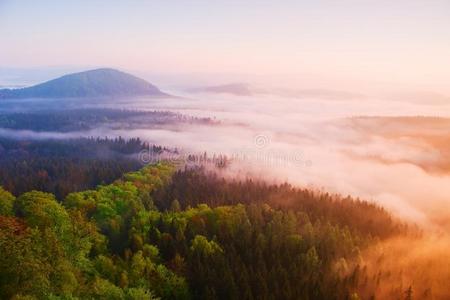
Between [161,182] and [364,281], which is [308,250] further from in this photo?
[161,182]

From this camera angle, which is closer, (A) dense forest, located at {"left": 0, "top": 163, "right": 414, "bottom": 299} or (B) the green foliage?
(A) dense forest, located at {"left": 0, "top": 163, "right": 414, "bottom": 299}

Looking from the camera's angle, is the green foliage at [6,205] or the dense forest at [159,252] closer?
the dense forest at [159,252]

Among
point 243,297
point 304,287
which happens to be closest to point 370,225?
point 304,287

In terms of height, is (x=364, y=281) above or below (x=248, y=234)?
below

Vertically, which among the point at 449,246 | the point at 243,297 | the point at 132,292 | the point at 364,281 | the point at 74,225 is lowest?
the point at 449,246

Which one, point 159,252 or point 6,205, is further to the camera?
point 159,252

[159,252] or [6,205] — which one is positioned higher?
[6,205]

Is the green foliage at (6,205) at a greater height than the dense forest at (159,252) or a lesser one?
greater

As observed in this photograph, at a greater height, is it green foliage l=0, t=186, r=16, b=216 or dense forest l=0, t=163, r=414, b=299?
green foliage l=0, t=186, r=16, b=216
